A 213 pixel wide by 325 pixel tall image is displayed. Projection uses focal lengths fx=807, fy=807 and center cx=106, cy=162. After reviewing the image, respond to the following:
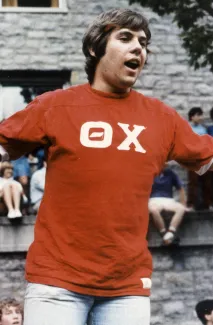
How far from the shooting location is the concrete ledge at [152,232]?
9684 mm

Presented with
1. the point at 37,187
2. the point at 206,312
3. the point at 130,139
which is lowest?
the point at 206,312

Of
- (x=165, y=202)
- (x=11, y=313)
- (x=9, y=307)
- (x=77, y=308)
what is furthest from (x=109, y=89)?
(x=165, y=202)

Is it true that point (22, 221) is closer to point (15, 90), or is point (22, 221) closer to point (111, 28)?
point (15, 90)

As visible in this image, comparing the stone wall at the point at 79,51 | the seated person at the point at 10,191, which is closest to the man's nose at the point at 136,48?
the seated person at the point at 10,191

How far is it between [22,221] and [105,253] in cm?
682

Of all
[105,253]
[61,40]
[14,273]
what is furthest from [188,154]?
[61,40]

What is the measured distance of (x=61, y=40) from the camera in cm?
Answer: 1309

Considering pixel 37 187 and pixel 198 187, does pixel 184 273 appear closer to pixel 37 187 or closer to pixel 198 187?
pixel 198 187

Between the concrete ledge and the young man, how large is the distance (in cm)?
663

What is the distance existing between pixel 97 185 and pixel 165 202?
6.69 metres

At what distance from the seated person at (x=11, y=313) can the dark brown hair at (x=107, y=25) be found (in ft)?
14.9

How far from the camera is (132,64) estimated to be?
10.0ft

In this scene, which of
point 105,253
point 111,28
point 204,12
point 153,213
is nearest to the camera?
point 105,253

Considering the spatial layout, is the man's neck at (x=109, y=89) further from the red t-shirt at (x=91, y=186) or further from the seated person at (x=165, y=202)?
the seated person at (x=165, y=202)
